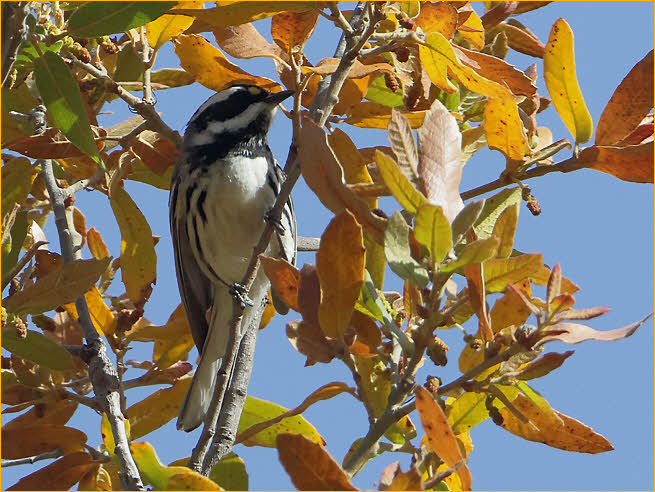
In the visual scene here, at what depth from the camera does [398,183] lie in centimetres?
156

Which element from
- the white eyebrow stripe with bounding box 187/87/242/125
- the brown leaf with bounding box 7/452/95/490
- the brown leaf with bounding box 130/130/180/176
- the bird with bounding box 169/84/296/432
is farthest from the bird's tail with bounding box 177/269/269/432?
the white eyebrow stripe with bounding box 187/87/242/125

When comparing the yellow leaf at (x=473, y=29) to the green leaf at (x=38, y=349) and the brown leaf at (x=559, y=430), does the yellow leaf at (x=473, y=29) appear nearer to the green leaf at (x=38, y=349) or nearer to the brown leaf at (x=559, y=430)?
the brown leaf at (x=559, y=430)

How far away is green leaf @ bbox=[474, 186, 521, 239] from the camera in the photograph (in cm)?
223

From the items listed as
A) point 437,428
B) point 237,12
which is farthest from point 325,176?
point 237,12

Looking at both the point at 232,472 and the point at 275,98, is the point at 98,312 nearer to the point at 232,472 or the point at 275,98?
the point at 232,472

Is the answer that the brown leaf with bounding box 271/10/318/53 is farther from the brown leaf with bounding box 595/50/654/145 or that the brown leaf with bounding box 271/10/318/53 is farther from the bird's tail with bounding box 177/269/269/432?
the bird's tail with bounding box 177/269/269/432

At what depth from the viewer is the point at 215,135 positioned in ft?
→ 12.2

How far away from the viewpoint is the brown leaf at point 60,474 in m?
2.18

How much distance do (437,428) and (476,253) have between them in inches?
12.6

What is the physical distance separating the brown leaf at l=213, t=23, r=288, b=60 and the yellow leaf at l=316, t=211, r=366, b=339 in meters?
0.84

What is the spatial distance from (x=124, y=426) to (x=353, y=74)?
3.55 ft

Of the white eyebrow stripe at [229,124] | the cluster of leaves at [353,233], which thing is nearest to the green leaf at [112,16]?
the cluster of leaves at [353,233]

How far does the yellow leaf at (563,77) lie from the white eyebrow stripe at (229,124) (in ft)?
6.38

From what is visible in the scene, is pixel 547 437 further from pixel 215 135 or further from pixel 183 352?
pixel 215 135
